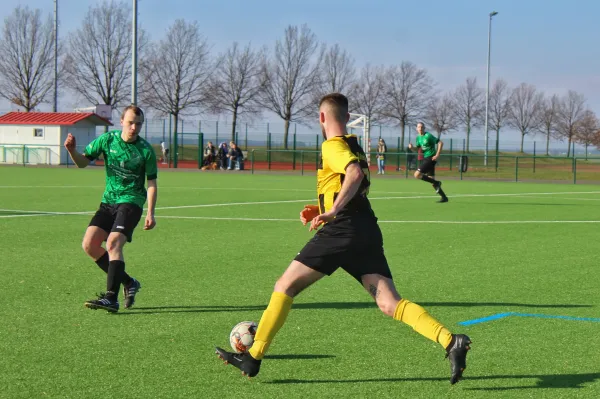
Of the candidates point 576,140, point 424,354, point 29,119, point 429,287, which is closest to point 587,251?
point 429,287

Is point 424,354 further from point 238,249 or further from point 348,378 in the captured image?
point 238,249

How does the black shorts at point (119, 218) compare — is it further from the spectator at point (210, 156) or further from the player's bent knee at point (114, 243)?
the spectator at point (210, 156)

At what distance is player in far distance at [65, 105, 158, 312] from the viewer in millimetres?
7336

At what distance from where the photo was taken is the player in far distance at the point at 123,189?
734 centimetres

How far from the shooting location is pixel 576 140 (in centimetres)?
7831

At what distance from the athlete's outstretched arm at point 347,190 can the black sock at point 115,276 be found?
288 cm

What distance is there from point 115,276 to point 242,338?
2086 millimetres

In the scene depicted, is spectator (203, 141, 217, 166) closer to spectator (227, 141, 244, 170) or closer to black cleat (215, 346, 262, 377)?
spectator (227, 141, 244, 170)

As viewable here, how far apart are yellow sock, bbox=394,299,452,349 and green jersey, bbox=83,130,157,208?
3.27 meters

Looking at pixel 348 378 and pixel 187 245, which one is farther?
pixel 187 245

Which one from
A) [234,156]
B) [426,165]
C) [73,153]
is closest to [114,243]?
[73,153]

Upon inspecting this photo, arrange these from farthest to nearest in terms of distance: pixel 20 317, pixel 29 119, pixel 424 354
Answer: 1. pixel 29 119
2. pixel 20 317
3. pixel 424 354

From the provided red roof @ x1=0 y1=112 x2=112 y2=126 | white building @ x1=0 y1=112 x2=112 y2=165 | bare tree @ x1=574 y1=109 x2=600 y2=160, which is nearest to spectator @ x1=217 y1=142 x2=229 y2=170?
white building @ x1=0 y1=112 x2=112 y2=165

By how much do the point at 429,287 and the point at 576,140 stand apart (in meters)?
74.4
